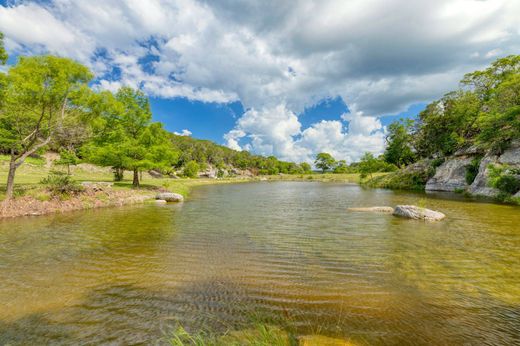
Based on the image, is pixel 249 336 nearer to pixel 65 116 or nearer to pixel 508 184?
pixel 65 116

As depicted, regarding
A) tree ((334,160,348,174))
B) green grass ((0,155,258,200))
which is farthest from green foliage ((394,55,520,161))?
tree ((334,160,348,174))

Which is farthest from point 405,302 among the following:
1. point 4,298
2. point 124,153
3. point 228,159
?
point 228,159

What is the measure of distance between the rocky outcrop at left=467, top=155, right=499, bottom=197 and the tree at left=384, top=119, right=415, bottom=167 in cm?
2636

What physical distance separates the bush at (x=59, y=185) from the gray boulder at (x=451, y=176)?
52226 millimetres

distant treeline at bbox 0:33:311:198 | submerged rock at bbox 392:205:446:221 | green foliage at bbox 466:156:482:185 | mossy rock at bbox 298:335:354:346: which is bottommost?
mossy rock at bbox 298:335:354:346

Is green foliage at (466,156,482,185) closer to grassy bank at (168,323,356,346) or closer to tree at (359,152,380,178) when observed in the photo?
tree at (359,152,380,178)

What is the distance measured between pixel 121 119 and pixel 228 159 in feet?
514

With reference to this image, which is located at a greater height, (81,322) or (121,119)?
(121,119)

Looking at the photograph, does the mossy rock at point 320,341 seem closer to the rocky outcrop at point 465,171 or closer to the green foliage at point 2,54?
the green foliage at point 2,54

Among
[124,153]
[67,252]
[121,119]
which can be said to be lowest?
[67,252]

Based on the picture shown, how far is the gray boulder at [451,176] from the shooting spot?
39.0 m

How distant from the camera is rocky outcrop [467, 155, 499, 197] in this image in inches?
1168

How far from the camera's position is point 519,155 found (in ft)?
95.5

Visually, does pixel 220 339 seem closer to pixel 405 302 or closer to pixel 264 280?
pixel 264 280
